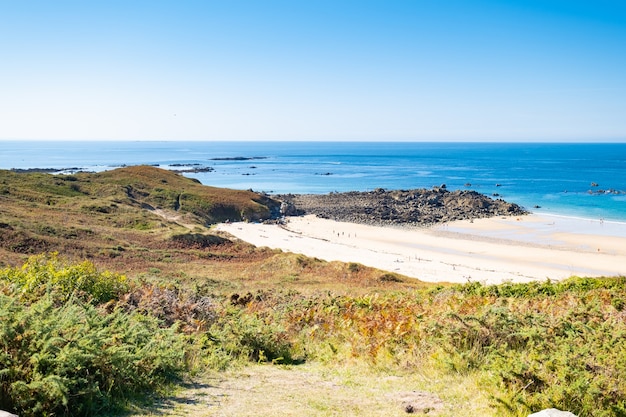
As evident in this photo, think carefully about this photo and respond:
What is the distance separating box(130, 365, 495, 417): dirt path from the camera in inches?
254

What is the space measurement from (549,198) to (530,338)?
309 ft

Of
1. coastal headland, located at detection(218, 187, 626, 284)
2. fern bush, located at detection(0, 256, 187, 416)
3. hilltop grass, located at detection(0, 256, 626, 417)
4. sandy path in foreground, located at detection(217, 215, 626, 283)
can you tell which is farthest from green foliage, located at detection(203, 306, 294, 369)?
sandy path in foreground, located at detection(217, 215, 626, 283)

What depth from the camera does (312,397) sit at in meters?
7.11

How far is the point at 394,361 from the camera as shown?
349 inches

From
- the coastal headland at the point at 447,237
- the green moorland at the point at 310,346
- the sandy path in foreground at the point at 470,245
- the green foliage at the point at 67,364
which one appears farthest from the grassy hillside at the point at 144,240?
the green foliage at the point at 67,364

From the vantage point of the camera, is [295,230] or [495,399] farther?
[295,230]

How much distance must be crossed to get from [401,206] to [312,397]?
257ft

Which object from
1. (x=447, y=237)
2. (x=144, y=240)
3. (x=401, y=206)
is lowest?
(x=447, y=237)

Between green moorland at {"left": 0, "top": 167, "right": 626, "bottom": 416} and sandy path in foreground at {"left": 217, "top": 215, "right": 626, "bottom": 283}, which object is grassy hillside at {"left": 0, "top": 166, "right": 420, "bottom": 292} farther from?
green moorland at {"left": 0, "top": 167, "right": 626, "bottom": 416}

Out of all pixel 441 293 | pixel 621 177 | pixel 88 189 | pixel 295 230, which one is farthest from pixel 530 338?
pixel 621 177

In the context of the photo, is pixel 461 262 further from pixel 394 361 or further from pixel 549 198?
pixel 549 198

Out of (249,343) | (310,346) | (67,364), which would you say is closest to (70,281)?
(249,343)

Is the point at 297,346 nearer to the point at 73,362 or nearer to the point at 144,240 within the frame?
the point at 73,362

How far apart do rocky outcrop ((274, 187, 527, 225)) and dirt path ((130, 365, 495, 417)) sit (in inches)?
2525
